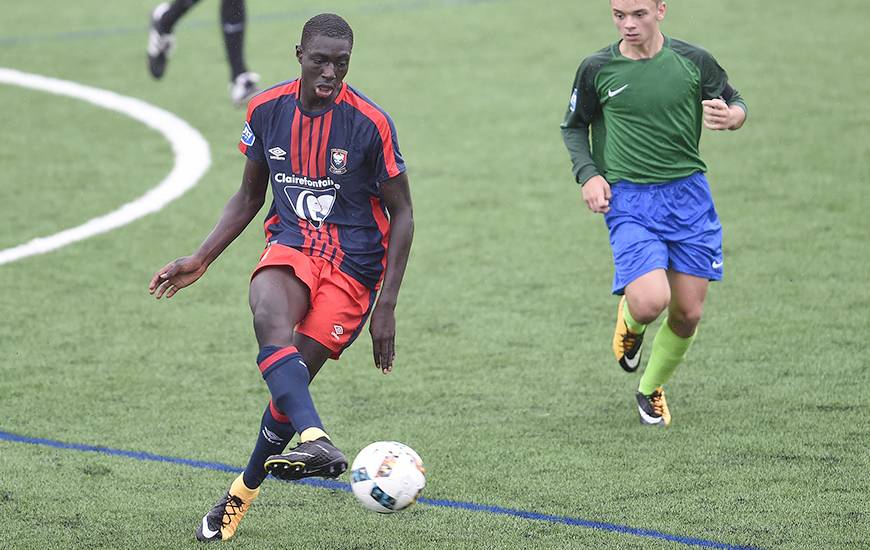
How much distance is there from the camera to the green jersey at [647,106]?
641 cm

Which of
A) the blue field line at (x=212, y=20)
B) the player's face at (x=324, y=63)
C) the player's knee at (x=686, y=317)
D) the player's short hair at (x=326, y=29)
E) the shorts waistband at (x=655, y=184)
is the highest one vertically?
the player's short hair at (x=326, y=29)

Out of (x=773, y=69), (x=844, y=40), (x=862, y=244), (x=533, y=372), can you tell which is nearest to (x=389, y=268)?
(x=533, y=372)

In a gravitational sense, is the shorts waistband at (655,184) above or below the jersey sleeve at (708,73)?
below

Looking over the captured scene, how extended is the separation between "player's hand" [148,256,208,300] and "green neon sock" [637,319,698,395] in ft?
7.98

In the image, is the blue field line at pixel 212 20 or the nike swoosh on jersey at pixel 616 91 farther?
the blue field line at pixel 212 20

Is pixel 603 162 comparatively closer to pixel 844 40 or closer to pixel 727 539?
pixel 727 539

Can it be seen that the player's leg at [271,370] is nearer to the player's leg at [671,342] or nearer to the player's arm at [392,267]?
the player's arm at [392,267]

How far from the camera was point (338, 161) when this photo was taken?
217 inches

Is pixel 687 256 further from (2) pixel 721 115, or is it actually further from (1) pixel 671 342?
(2) pixel 721 115

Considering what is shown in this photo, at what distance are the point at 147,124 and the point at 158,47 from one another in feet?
2.88

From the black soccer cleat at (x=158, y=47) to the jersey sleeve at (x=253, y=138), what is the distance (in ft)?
26.0

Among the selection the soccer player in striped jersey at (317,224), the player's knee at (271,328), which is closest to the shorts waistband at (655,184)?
the soccer player in striped jersey at (317,224)

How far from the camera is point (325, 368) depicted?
7.83 meters

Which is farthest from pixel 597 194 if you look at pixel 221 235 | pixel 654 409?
pixel 221 235
